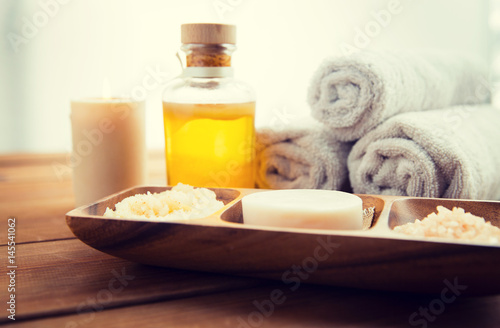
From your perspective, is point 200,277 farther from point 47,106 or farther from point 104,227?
point 47,106

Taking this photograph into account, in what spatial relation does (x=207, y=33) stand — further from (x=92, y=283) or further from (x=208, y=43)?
(x=92, y=283)

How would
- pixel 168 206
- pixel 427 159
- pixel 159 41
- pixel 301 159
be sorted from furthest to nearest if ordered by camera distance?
pixel 159 41 < pixel 301 159 < pixel 427 159 < pixel 168 206

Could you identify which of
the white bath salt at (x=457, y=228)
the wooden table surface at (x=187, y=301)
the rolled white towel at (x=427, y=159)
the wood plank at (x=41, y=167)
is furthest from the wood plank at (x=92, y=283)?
the wood plank at (x=41, y=167)

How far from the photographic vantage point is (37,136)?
3.99ft

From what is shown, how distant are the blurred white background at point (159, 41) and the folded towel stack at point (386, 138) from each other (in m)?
0.62

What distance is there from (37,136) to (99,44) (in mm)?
286

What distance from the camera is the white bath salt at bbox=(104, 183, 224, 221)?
0.47 meters

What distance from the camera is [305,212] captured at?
43cm

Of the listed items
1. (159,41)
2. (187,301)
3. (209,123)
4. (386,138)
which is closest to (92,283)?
(187,301)

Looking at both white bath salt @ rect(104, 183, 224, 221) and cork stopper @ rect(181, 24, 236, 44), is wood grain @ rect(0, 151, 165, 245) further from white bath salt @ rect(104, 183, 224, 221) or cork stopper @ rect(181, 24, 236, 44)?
cork stopper @ rect(181, 24, 236, 44)

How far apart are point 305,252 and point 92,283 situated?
204mm

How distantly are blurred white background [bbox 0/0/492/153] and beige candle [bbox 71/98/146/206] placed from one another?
523mm

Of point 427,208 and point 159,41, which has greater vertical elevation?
point 159,41

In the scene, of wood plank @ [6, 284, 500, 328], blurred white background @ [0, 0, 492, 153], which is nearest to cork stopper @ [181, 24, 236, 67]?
wood plank @ [6, 284, 500, 328]
